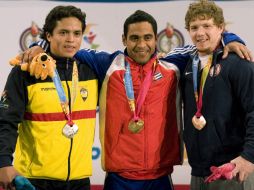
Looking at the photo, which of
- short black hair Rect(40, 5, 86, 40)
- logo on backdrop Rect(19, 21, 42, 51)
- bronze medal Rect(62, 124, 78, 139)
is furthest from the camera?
logo on backdrop Rect(19, 21, 42, 51)

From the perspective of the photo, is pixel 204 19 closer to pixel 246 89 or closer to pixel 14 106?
pixel 246 89

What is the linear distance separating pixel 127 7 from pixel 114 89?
1.35 metres

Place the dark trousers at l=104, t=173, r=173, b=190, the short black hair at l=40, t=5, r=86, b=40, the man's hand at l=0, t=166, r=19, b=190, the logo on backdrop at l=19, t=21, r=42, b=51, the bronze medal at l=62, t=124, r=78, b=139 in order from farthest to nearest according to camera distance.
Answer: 1. the logo on backdrop at l=19, t=21, r=42, b=51
2. the dark trousers at l=104, t=173, r=173, b=190
3. the short black hair at l=40, t=5, r=86, b=40
4. the bronze medal at l=62, t=124, r=78, b=139
5. the man's hand at l=0, t=166, r=19, b=190

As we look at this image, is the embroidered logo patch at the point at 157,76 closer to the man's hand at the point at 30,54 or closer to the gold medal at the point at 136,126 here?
the gold medal at the point at 136,126

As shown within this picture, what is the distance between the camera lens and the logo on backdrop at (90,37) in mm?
4184

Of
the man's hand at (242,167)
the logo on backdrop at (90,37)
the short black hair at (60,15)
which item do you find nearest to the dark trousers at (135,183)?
the man's hand at (242,167)

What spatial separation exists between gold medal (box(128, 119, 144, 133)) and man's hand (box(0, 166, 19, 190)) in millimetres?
692

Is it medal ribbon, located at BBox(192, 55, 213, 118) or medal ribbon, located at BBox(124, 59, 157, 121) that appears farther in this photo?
medal ribbon, located at BBox(124, 59, 157, 121)

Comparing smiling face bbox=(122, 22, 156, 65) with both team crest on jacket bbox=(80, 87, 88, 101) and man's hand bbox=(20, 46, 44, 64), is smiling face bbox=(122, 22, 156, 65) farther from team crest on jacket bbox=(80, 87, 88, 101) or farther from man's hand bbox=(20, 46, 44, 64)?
man's hand bbox=(20, 46, 44, 64)

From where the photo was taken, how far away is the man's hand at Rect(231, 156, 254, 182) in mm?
2504

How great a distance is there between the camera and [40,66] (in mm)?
2697

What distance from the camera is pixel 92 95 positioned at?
113 inches

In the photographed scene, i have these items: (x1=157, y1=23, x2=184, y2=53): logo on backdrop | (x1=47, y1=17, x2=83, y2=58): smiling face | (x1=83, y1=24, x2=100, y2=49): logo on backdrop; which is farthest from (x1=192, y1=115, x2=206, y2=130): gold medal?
(x1=83, y1=24, x2=100, y2=49): logo on backdrop

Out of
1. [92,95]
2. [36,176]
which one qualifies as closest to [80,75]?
[92,95]
